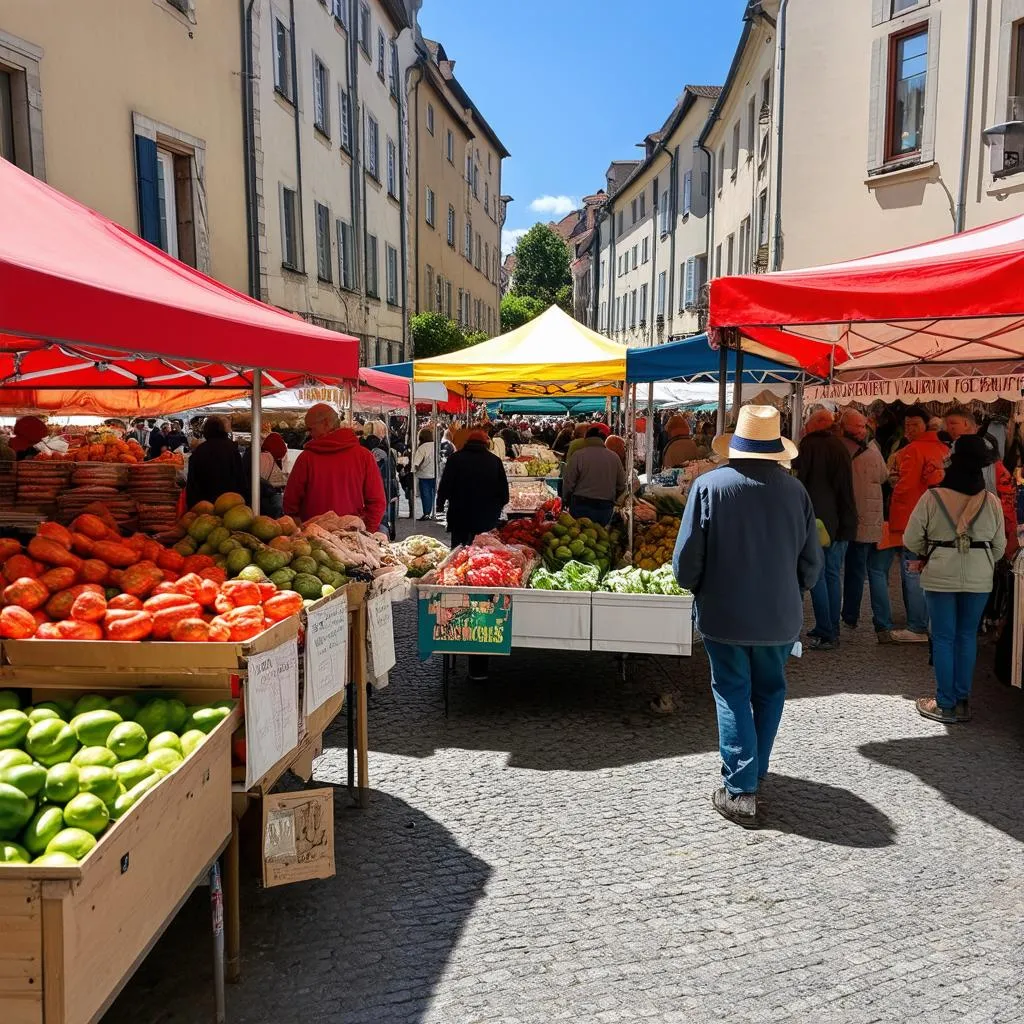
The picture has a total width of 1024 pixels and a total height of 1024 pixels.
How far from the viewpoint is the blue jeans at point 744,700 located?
4.35 meters

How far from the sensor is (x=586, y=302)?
7519 centimetres

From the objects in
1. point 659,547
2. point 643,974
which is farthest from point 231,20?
point 643,974

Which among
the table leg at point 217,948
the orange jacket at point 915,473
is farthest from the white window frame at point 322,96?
the table leg at point 217,948

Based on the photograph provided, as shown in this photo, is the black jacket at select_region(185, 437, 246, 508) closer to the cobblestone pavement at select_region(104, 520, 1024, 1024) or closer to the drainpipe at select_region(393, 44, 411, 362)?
the cobblestone pavement at select_region(104, 520, 1024, 1024)

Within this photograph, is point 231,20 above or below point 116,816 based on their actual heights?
above

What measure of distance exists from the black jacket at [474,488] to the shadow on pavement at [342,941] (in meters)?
4.82

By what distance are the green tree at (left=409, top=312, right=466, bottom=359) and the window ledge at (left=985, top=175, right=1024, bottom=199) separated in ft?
57.5

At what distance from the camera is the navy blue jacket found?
14.0ft

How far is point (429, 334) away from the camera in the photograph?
2800 centimetres

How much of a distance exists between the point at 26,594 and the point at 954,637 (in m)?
5.26

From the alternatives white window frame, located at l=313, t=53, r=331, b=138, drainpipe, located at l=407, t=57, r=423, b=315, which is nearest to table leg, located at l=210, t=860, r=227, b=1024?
white window frame, located at l=313, t=53, r=331, b=138

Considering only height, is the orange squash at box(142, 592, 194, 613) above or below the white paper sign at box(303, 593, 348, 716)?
above

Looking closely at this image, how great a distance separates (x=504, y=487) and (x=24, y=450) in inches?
236

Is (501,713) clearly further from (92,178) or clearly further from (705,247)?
(705,247)
